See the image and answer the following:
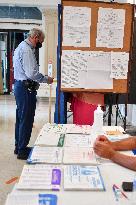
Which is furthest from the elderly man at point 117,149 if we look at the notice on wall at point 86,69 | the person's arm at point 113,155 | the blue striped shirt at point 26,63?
the blue striped shirt at point 26,63

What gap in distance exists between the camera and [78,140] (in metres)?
1.71

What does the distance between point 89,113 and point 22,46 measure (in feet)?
3.48

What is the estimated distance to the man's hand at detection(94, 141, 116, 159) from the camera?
141 cm

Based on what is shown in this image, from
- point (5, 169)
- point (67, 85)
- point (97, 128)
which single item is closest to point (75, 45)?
point (67, 85)

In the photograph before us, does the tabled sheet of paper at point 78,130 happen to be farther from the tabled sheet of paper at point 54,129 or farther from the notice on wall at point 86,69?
the notice on wall at point 86,69

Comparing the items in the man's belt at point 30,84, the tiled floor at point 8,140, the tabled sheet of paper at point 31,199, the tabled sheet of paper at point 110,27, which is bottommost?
the tiled floor at point 8,140

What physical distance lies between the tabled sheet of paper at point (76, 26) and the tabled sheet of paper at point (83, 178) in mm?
1466

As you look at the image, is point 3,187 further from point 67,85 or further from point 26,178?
point 26,178

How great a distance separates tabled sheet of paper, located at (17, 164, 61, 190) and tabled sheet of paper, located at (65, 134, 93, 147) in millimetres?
346

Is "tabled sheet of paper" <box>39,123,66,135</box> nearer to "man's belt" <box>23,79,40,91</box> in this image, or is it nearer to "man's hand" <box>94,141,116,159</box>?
"man's hand" <box>94,141,116,159</box>

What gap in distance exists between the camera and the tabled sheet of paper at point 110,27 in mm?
2520

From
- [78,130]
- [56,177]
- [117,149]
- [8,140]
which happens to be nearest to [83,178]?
[56,177]

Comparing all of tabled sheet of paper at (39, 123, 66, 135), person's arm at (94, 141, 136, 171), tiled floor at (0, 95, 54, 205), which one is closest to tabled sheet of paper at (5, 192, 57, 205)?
person's arm at (94, 141, 136, 171)

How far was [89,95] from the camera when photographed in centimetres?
274
